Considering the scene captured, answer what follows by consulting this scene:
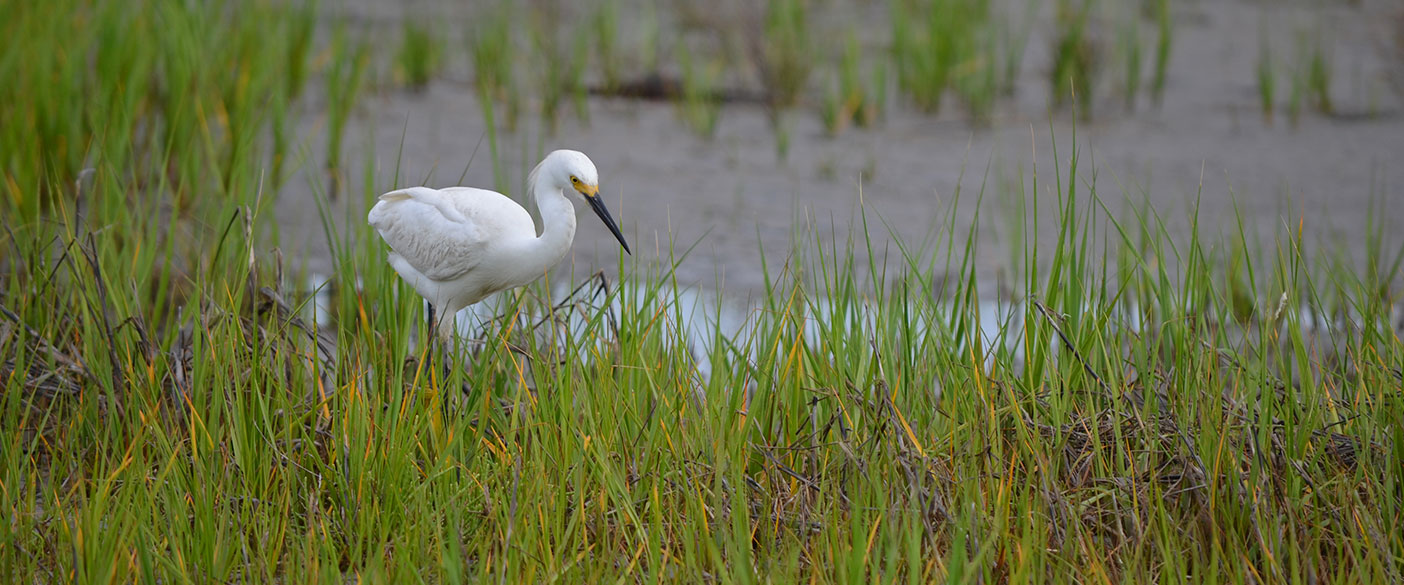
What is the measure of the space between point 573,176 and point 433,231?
1.12 ft

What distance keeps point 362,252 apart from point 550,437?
4.07ft

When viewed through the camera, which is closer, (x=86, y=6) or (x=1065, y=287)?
(x=1065, y=287)

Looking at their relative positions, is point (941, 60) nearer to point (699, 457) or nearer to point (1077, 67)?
point (1077, 67)

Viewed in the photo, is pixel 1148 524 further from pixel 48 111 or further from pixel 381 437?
pixel 48 111

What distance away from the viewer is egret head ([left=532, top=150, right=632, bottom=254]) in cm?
230

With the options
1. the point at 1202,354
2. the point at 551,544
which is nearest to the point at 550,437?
the point at 551,544

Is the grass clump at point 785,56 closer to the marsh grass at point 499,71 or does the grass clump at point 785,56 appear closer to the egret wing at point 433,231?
the marsh grass at point 499,71

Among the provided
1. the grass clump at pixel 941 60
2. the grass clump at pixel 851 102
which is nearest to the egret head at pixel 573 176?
the grass clump at pixel 851 102

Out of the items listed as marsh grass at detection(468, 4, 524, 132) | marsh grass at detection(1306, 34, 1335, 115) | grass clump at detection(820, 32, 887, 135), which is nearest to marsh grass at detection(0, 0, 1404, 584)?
marsh grass at detection(468, 4, 524, 132)

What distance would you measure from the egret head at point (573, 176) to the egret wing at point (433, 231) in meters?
0.17

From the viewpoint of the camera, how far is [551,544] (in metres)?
2.12

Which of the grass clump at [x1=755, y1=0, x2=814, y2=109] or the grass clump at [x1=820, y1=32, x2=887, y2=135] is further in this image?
the grass clump at [x1=755, y1=0, x2=814, y2=109]

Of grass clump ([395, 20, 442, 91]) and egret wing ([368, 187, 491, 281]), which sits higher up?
grass clump ([395, 20, 442, 91])

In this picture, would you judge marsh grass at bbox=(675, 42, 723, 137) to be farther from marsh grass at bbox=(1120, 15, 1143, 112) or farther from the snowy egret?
the snowy egret
